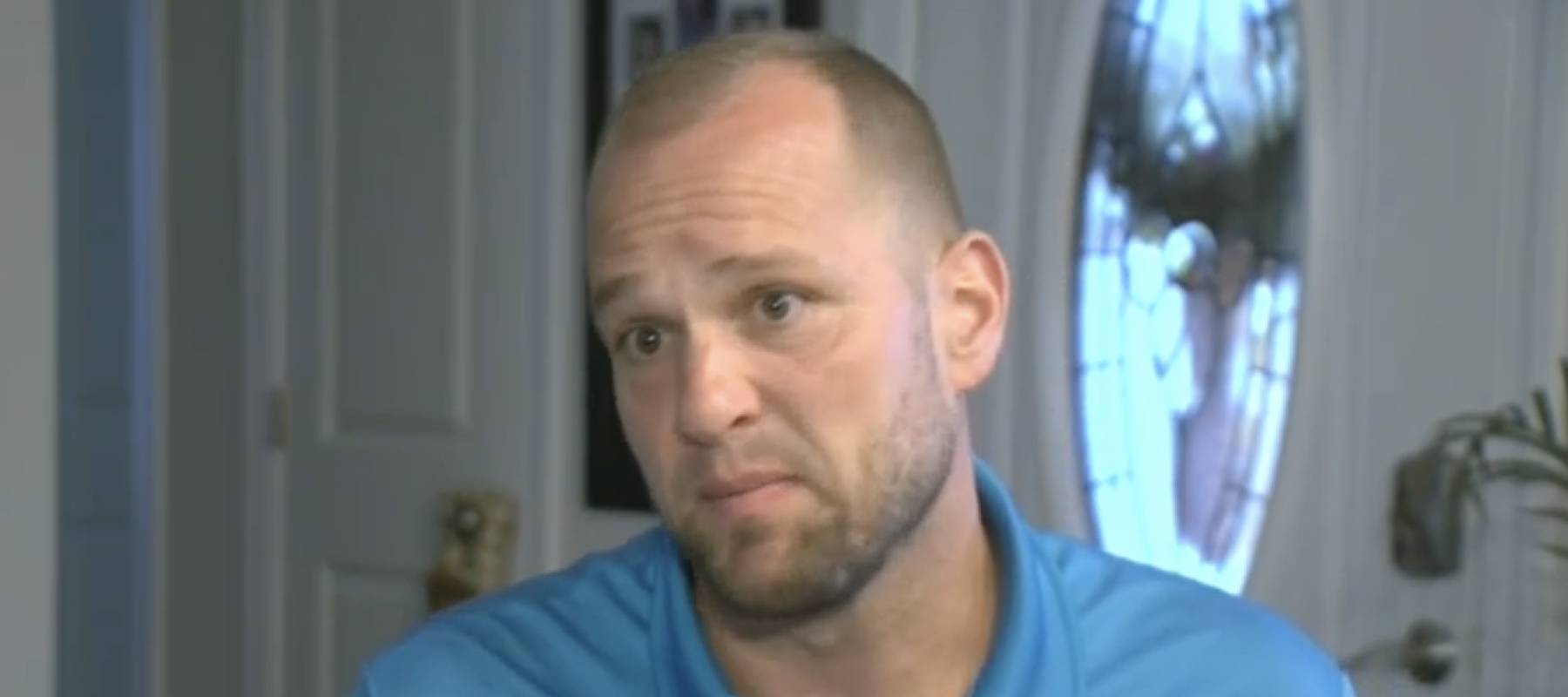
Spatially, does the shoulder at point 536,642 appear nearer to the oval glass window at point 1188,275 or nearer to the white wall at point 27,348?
the oval glass window at point 1188,275

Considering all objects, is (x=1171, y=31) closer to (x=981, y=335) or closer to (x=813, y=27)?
(x=813, y=27)

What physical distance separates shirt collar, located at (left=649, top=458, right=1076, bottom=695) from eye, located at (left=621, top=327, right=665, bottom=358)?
157 millimetres

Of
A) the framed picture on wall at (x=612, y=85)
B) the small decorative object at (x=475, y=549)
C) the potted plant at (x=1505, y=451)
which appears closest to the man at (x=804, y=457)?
the potted plant at (x=1505, y=451)

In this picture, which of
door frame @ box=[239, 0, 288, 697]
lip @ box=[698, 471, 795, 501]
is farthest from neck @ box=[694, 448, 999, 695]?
door frame @ box=[239, 0, 288, 697]

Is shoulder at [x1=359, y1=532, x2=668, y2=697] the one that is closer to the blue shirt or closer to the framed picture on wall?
→ the blue shirt

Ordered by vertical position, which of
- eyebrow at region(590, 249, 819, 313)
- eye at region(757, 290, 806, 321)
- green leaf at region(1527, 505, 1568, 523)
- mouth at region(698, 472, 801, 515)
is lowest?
green leaf at region(1527, 505, 1568, 523)

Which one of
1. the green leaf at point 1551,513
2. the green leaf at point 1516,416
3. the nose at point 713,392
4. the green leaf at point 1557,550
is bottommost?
the green leaf at point 1557,550

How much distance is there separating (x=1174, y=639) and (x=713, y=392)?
376mm

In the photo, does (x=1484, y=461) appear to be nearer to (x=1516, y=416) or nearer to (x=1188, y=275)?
(x=1516, y=416)

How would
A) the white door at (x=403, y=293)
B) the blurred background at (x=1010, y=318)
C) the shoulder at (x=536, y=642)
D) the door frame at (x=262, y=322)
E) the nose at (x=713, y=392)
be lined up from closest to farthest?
the nose at (x=713, y=392) < the shoulder at (x=536, y=642) < the blurred background at (x=1010, y=318) < the white door at (x=403, y=293) < the door frame at (x=262, y=322)

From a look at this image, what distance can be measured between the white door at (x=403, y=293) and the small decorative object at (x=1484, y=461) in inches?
46.2

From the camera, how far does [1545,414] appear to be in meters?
1.78

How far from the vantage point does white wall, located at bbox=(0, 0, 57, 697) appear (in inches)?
85.8

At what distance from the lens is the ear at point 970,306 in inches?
43.9
